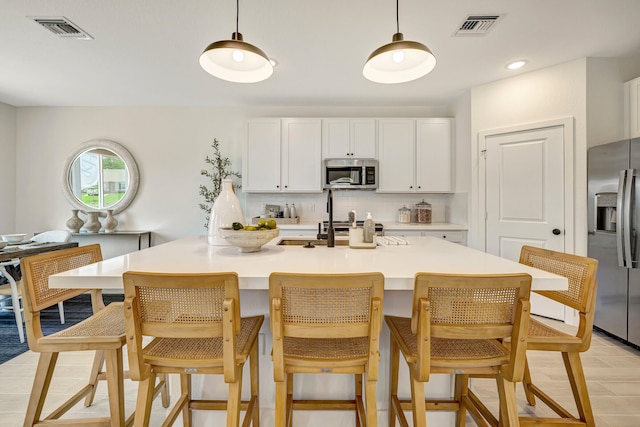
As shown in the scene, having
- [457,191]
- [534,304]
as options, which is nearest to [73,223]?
[457,191]

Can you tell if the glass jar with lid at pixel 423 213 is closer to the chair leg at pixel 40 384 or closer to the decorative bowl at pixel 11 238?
the chair leg at pixel 40 384

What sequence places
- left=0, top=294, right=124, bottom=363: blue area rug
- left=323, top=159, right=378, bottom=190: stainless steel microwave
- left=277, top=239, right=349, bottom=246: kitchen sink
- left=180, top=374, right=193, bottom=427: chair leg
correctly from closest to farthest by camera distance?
left=180, top=374, right=193, bottom=427: chair leg → left=277, top=239, right=349, bottom=246: kitchen sink → left=0, top=294, right=124, bottom=363: blue area rug → left=323, top=159, right=378, bottom=190: stainless steel microwave

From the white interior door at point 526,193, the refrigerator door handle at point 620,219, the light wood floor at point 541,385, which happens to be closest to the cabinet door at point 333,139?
the white interior door at point 526,193

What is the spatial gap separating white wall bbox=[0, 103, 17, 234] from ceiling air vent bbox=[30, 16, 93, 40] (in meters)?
2.77

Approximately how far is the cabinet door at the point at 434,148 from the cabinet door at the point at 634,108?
1688 mm

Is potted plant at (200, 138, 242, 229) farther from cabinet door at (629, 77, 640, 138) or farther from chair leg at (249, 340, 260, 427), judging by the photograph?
cabinet door at (629, 77, 640, 138)

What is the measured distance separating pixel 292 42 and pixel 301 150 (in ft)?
5.11

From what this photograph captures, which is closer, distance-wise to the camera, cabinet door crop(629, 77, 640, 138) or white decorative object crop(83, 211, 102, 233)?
cabinet door crop(629, 77, 640, 138)

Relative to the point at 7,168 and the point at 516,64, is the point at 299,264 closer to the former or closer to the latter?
the point at 516,64

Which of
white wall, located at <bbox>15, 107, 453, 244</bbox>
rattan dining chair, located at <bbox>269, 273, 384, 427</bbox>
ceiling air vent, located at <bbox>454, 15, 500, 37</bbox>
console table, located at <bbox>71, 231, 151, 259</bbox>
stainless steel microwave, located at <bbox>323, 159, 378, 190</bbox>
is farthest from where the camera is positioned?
white wall, located at <bbox>15, 107, 453, 244</bbox>

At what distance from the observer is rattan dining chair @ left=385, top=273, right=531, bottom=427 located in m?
1.02

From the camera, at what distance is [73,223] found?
4090mm

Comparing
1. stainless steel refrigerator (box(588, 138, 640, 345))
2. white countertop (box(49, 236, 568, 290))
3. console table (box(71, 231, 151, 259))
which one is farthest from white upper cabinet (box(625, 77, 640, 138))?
console table (box(71, 231, 151, 259))

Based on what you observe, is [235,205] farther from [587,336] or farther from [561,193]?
[561,193]
